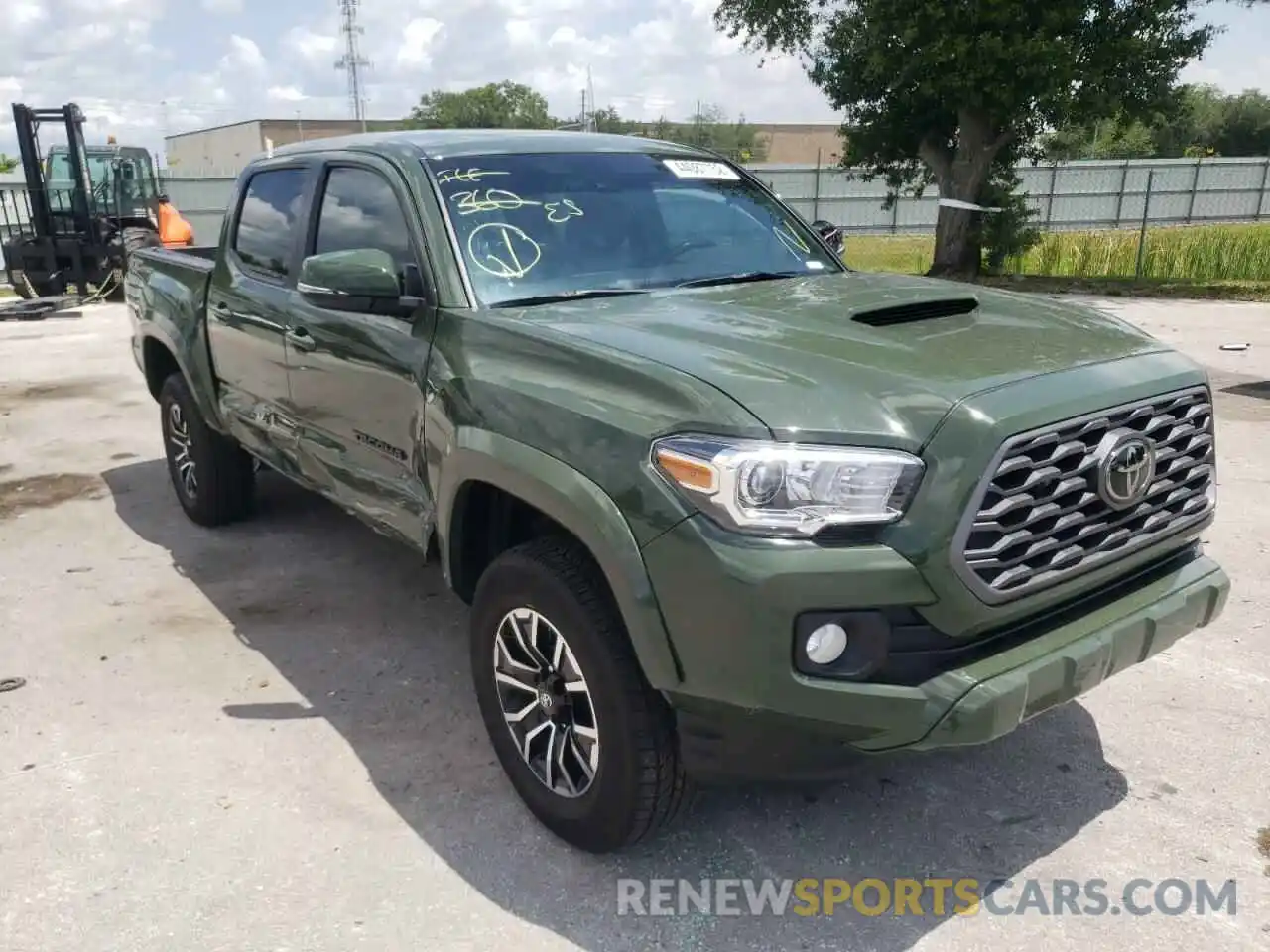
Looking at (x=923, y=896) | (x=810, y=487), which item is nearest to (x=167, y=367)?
(x=810, y=487)

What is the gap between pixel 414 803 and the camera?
127 inches

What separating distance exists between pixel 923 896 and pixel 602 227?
7.60 ft

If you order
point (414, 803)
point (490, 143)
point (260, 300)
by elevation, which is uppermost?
point (490, 143)

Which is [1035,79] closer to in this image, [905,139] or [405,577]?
[905,139]

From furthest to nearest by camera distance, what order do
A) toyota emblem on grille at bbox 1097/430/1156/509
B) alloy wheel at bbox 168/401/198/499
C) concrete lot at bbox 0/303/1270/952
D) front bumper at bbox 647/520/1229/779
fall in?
alloy wheel at bbox 168/401/198/499
concrete lot at bbox 0/303/1270/952
toyota emblem on grille at bbox 1097/430/1156/509
front bumper at bbox 647/520/1229/779

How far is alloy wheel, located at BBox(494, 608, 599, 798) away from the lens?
9.27ft

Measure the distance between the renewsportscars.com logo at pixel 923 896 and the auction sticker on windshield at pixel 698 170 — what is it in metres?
2.60

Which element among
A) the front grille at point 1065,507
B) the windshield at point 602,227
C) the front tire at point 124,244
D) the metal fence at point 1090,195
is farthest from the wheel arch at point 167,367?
the metal fence at point 1090,195

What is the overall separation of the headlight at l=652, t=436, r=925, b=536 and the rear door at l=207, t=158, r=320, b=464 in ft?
8.58

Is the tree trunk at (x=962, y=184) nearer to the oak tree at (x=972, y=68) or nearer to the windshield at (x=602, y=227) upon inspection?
the oak tree at (x=972, y=68)

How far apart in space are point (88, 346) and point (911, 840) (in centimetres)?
1215

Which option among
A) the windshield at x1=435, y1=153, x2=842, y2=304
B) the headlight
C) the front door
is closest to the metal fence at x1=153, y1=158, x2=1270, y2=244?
the windshield at x1=435, y1=153, x2=842, y2=304

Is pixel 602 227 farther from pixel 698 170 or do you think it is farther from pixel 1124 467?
pixel 1124 467

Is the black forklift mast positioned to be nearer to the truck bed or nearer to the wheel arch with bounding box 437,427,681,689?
the truck bed
